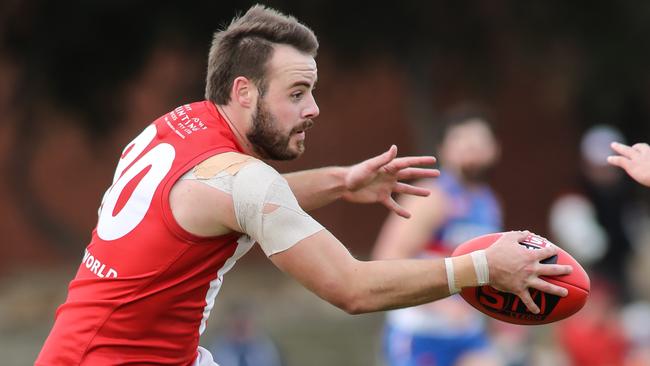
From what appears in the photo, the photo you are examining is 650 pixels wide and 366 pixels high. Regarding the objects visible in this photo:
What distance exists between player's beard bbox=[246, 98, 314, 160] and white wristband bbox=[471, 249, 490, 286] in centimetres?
84

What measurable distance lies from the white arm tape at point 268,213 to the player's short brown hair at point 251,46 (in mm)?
457

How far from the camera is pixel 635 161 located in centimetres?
508

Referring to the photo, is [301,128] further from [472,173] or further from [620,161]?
[472,173]

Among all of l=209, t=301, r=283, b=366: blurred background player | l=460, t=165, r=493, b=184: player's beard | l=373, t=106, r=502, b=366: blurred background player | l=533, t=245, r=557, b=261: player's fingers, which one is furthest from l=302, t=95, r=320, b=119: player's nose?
l=209, t=301, r=283, b=366: blurred background player

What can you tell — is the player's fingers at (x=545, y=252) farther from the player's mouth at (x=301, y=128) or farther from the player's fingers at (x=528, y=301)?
the player's mouth at (x=301, y=128)

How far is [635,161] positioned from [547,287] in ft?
3.31

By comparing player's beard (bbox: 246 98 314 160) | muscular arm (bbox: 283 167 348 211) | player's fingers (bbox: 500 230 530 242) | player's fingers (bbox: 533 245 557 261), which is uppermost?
player's beard (bbox: 246 98 314 160)

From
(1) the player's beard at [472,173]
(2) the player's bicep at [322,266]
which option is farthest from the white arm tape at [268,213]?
(1) the player's beard at [472,173]

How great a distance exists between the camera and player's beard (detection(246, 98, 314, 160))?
463 cm

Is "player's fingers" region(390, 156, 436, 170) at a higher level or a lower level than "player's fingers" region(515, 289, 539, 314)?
higher

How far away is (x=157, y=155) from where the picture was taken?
4.57 m

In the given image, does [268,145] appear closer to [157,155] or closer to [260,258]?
[157,155]

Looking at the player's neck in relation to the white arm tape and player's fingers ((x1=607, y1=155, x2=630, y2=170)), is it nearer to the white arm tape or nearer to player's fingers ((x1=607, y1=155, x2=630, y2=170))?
the white arm tape

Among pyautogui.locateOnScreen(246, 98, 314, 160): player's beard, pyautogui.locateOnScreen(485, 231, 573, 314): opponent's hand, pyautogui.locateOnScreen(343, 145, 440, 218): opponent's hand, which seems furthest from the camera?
pyautogui.locateOnScreen(343, 145, 440, 218): opponent's hand
